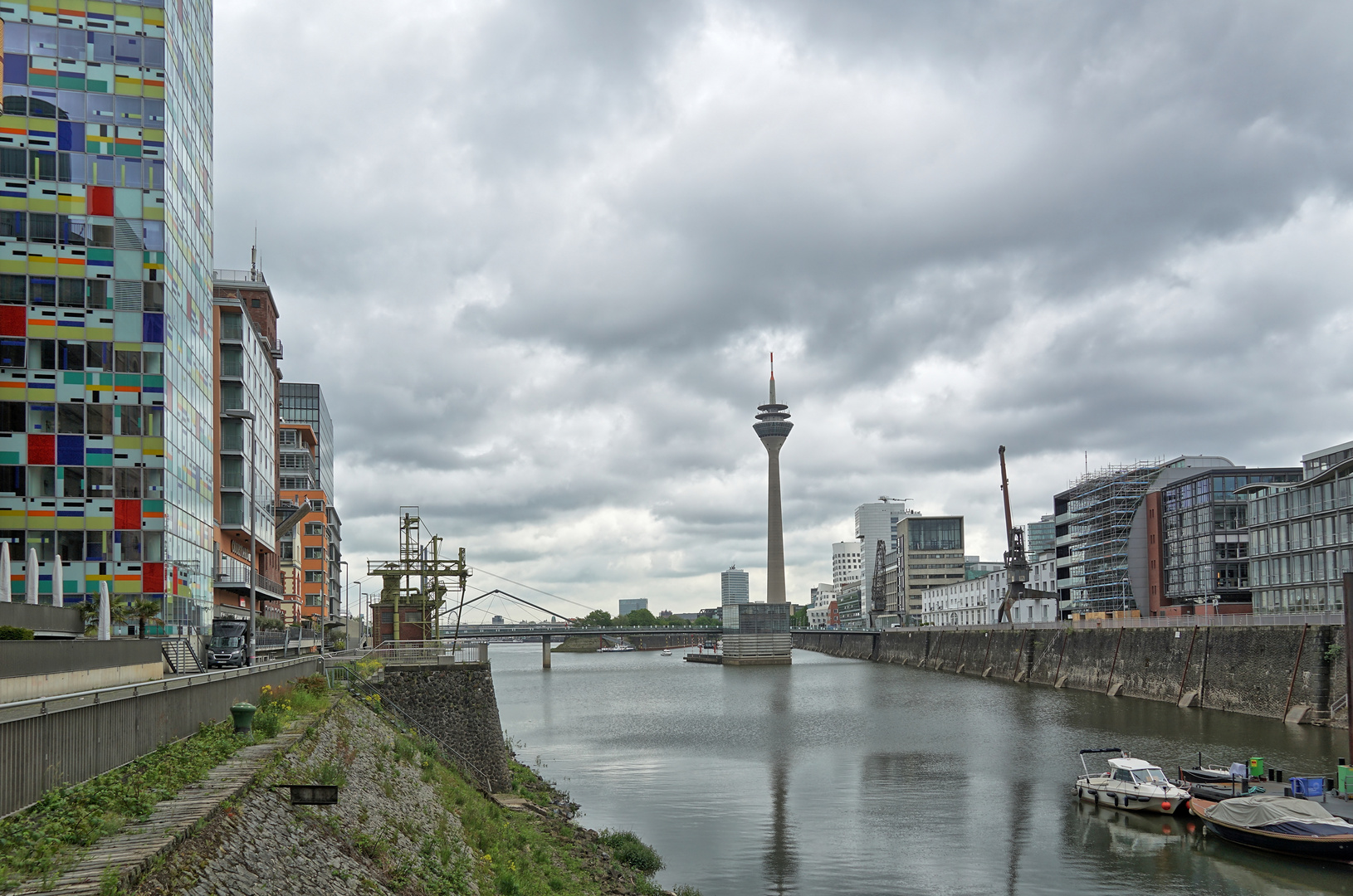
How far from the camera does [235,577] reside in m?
85.6

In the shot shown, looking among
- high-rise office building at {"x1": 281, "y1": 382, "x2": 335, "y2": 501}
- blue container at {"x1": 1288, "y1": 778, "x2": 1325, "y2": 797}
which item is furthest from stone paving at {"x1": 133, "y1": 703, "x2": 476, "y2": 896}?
high-rise office building at {"x1": 281, "y1": 382, "x2": 335, "y2": 501}

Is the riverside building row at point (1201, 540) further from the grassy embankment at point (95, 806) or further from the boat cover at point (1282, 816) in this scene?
the grassy embankment at point (95, 806)

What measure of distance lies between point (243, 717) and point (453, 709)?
22652 mm

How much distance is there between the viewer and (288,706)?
33.6 m

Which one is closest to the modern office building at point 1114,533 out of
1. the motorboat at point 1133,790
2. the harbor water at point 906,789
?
the harbor water at point 906,789

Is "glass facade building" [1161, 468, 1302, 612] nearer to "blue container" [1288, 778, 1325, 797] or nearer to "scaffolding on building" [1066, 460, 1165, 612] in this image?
"scaffolding on building" [1066, 460, 1165, 612]

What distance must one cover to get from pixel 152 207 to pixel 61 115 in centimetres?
683

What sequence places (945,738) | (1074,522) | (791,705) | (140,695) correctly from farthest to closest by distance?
(1074,522)
(791,705)
(945,738)
(140,695)

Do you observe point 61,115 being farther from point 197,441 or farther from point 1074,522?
point 1074,522

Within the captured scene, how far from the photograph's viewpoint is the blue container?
41938 mm

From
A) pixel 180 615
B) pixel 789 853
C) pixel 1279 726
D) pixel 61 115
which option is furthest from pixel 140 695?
pixel 1279 726

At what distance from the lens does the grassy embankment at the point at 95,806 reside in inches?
540

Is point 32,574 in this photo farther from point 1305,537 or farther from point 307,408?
point 307,408

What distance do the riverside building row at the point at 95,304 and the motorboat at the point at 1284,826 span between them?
4853cm
